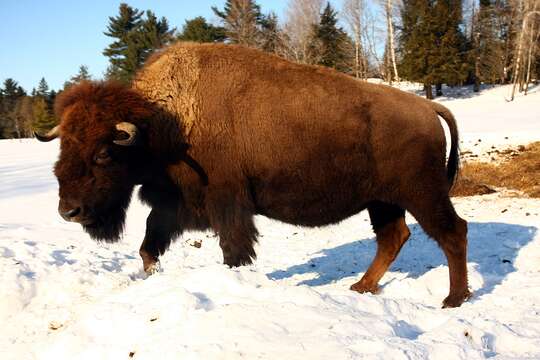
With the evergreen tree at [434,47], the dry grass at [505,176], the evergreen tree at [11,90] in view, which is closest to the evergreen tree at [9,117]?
the evergreen tree at [11,90]

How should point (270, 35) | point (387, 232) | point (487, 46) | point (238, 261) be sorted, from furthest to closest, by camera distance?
point (487, 46), point (270, 35), point (387, 232), point (238, 261)

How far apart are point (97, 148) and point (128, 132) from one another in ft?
1.07

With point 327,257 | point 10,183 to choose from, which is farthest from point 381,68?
point 327,257

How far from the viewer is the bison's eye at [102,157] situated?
14.8ft

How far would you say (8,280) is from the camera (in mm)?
4691

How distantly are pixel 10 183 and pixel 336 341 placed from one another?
13.3 m

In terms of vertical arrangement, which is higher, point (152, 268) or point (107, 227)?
point (107, 227)

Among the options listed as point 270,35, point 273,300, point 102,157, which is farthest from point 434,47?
point 273,300

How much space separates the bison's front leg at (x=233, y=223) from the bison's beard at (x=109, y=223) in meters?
0.95

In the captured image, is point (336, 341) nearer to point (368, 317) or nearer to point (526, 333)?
point (368, 317)

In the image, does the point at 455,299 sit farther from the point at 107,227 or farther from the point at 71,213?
the point at 71,213

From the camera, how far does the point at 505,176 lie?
1102cm

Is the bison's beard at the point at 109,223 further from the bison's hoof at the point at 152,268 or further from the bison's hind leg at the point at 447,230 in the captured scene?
the bison's hind leg at the point at 447,230

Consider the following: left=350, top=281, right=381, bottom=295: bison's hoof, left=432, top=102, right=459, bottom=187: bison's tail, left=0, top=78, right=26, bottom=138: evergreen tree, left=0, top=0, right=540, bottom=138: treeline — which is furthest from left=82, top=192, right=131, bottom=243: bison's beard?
left=0, top=78, right=26, bottom=138: evergreen tree
